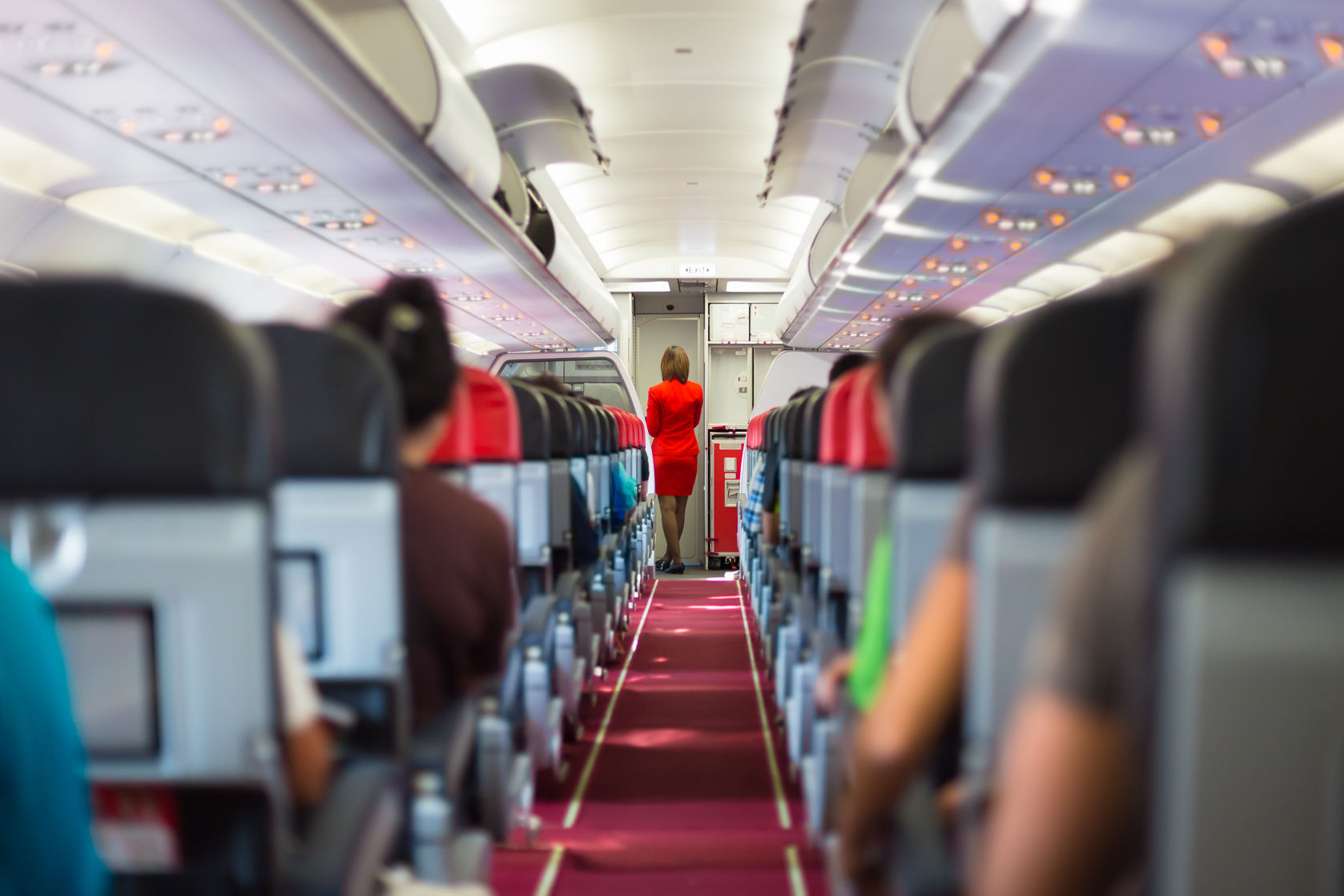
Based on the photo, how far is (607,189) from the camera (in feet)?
43.9

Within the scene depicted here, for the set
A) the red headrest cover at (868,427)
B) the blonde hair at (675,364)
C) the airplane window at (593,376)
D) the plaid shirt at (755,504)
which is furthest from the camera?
the airplane window at (593,376)

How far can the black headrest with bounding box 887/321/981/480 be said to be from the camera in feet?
5.78

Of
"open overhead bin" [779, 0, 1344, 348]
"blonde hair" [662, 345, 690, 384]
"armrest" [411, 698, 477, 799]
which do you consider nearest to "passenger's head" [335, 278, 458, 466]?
"armrest" [411, 698, 477, 799]

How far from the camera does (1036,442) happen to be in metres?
1.28

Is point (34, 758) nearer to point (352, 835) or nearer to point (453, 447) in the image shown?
point (352, 835)

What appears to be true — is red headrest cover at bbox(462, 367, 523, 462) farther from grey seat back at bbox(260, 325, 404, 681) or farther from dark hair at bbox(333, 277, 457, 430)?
grey seat back at bbox(260, 325, 404, 681)

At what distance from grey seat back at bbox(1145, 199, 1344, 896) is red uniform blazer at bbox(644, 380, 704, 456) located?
10.4m

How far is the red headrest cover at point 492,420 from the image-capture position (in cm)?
311

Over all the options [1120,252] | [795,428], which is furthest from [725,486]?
[795,428]

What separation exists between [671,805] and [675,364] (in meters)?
7.37

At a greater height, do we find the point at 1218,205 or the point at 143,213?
the point at 143,213

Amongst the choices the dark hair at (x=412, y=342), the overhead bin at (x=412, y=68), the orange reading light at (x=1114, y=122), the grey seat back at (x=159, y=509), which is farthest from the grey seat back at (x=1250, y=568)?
the overhead bin at (x=412, y=68)

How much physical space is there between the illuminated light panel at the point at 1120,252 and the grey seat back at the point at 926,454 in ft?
19.1

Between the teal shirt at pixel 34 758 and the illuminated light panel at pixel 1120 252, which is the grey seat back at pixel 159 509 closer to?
the teal shirt at pixel 34 758
